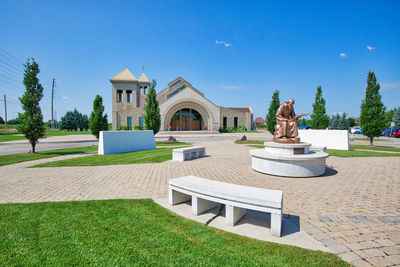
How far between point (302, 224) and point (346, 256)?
0.93 metres

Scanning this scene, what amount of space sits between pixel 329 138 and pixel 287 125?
427 inches

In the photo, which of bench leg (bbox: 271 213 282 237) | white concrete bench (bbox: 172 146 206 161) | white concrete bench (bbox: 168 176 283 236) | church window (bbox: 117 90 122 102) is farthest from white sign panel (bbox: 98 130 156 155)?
church window (bbox: 117 90 122 102)

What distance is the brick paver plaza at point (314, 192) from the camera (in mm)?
3145

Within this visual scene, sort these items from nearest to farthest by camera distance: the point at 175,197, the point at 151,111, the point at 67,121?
the point at 175,197 → the point at 151,111 → the point at 67,121

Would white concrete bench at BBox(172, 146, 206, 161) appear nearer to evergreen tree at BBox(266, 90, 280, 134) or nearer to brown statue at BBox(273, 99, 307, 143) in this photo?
brown statue at BBox(273, 99, 307, 143)

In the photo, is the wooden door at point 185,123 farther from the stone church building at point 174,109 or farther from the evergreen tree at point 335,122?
the evergreen tree at point 335,122

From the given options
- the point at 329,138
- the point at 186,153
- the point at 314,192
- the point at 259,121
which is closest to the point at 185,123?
the point at 329,138

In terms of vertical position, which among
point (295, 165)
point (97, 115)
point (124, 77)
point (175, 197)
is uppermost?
point (124, 77)

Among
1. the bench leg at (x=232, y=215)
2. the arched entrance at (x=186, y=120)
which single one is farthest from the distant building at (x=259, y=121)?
the bench leg at (x=232, y=215)

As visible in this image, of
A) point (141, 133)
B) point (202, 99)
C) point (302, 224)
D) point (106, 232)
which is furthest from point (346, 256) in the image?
point (202, 99)

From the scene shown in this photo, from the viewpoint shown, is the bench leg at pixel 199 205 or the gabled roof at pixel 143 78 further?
the gabled roof at pixel 143 78

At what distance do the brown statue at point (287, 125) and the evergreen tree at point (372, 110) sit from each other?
14.5 meters

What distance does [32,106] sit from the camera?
13039mm

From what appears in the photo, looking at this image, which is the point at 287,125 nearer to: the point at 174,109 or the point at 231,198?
the point at 231,198
